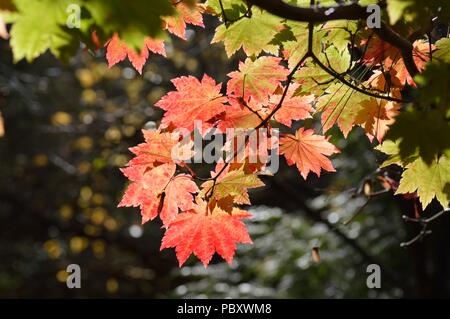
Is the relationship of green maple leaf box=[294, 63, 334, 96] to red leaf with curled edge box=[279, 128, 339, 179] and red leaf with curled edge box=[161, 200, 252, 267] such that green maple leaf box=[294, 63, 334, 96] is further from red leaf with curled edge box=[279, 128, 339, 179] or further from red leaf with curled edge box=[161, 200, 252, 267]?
red leaf with curled edge box=[161, 200, 252, 267]

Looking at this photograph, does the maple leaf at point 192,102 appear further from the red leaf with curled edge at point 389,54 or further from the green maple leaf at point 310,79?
the red leaf with curled edge at point 389,54

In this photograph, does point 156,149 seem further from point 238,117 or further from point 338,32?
point 338,32

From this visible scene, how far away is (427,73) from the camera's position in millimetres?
959

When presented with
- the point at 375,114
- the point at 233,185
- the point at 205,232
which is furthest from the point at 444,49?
the point at 205,232

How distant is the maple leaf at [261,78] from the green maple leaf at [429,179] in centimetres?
45

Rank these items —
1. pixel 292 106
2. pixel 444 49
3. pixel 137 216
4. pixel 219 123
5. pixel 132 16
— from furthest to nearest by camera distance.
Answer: pixel 137 216 → pixel 292 106 → pixel 219 123 → pixel 444 49 → pixel 132 16

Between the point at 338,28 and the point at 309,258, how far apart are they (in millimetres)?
3256

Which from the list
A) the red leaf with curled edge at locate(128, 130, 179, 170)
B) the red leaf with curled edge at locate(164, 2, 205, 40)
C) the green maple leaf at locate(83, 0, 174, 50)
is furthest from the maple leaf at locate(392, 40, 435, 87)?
the green maple leaf at locate(83, 0, 174, 50)

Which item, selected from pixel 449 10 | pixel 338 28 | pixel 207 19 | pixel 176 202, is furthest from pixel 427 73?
pixel 207 19

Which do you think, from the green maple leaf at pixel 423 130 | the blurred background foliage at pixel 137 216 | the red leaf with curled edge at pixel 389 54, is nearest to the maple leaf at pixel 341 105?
the red leaf with curled edge at pixel 389 54

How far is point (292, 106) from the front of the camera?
162 cm

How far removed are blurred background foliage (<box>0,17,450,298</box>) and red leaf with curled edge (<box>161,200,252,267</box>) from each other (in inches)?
38.3

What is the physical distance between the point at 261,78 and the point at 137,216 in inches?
322
